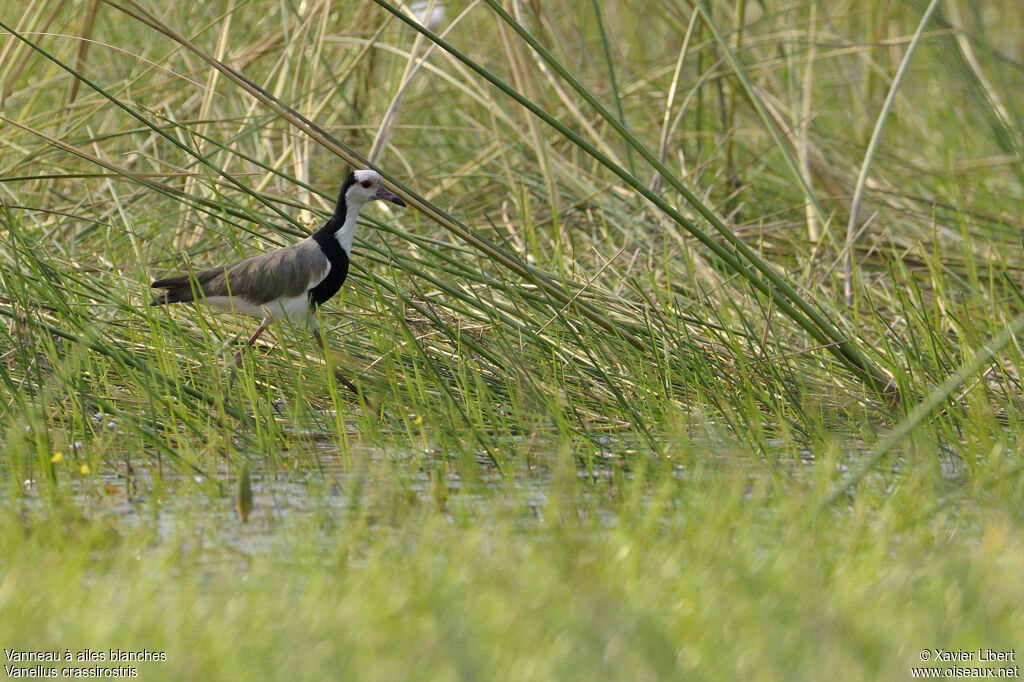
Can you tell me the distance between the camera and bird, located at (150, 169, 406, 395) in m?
4.65

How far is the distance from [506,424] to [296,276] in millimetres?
1085

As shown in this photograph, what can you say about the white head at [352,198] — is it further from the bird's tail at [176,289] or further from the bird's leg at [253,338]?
the bird's tail at [176,289]

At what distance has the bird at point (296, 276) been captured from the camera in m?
4.65

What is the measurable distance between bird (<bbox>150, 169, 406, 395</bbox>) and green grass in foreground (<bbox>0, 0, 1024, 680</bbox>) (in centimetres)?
11

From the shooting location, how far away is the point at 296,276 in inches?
183

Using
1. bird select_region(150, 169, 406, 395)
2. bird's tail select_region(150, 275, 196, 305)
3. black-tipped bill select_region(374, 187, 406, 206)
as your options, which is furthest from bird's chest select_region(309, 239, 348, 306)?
bird's tail select_region(150, 275, 196, 305)

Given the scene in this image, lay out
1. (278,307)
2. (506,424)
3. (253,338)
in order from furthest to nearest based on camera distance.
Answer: (278,307)
(253,338)
(506,424)

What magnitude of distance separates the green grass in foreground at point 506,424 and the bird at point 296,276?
106mm

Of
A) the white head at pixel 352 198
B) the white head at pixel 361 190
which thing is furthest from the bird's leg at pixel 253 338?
the white head at pixel 361 190

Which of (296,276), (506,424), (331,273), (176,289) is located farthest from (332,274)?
(506,424)

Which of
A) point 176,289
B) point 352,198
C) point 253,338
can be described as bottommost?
point 253,338

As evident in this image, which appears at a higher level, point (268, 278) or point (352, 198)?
point (352, 198)

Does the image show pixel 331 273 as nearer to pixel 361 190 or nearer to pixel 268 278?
pixel 268 278

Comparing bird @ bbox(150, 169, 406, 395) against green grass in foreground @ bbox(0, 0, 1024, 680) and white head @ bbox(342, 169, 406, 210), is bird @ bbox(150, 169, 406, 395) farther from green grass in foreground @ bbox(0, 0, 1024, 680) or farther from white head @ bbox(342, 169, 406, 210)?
green grass in foreground @ bbox(0, 0, 1024, 680)
